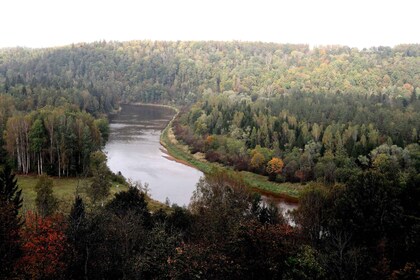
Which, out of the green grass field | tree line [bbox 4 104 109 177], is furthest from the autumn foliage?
tree line [bbox 4 104 109 177]

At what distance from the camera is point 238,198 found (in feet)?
104

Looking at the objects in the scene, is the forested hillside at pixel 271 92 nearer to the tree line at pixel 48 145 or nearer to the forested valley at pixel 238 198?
the tree line at pixel 48 145

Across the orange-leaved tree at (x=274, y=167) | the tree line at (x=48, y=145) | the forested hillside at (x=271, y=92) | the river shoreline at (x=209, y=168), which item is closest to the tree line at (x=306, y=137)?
the orange-leaved tree at (x=274, y=167)

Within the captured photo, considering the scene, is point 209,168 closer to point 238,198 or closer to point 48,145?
point 48,145

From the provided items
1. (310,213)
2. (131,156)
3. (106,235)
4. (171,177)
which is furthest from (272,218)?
(131,156)

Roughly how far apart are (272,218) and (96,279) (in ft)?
45.4

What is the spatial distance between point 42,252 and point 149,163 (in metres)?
49.2

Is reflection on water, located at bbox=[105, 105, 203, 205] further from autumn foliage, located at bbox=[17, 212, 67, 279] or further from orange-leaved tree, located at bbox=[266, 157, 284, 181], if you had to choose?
autumn foliage, located at bbox=[17, 212, 67, 279]

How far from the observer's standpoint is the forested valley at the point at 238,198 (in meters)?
16.4

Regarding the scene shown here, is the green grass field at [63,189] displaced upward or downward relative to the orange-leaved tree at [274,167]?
upward

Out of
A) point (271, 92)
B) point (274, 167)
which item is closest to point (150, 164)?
point (274, 167)

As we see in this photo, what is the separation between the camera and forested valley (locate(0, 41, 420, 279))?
645 inches

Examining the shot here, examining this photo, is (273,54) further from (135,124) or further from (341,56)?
(135,124)

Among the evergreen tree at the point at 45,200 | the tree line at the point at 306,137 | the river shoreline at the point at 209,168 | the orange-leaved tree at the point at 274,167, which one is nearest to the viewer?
the evergreen tree at the point at 45,200
